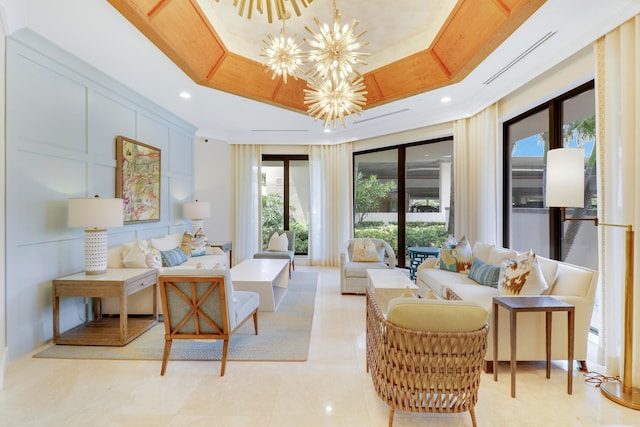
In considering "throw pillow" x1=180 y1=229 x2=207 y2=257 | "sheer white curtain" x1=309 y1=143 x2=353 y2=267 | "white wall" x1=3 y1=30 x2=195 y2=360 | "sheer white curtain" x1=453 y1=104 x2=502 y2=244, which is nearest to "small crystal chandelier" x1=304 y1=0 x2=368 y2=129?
"white wall" x1=3 y1=30 x2=195 y2=360

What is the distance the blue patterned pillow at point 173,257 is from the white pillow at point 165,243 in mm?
154

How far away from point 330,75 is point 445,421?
8.84 ft

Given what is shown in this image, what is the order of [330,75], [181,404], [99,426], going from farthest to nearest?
[330,75] < [181,404] < [99,426]

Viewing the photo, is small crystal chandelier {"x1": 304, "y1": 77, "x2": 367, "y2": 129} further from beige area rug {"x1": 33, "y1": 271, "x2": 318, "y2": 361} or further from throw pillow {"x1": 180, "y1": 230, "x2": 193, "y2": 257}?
throw pillow {"x1": 180, "y1": 230, "x2": 193, "y2": 257}

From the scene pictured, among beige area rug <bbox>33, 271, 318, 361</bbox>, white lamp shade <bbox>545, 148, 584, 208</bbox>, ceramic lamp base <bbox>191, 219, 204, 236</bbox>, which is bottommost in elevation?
beige area rug <bbox>33, 271, 318, 361</bbox>

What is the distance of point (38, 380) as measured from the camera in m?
2.47

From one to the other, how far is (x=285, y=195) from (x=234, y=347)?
15.7 ft

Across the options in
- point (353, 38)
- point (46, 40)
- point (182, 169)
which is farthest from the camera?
point (182, 169)

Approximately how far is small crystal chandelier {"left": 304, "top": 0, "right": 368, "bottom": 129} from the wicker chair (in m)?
1.83

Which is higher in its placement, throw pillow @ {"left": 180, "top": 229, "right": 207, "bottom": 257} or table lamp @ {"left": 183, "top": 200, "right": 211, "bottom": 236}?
table lamp @ {"left": 183, "top": 200, "right": 211, "bottom": 236}

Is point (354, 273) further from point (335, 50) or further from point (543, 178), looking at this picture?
point (335, 50)

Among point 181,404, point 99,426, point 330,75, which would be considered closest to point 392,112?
point 330,75

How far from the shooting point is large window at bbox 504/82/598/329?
11.0ft

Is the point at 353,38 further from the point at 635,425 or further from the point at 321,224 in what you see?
the point at 321,224
